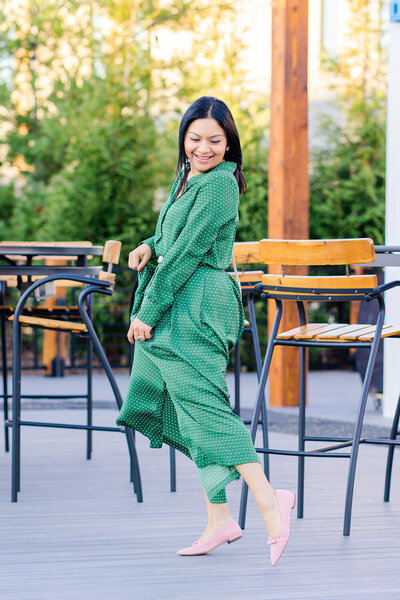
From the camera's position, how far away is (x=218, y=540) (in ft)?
8.50

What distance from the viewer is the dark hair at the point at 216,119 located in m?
2.61

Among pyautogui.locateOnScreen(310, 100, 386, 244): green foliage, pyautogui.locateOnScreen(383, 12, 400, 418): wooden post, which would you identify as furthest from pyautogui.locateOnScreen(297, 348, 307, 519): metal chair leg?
pyautogui.locateOnScreen(310, 100, 386, 244): green foliage

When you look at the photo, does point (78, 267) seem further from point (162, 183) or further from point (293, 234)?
point (162, 183)

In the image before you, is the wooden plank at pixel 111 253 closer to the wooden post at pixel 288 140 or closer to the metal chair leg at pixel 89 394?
the metal chair leg at pixel 89 394

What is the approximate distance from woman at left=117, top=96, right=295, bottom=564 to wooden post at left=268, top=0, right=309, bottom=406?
3.36 meters

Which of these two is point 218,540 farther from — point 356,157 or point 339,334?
point 356,157

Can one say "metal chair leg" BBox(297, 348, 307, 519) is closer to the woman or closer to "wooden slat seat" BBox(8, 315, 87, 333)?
the woman

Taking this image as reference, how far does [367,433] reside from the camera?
16.0 feet

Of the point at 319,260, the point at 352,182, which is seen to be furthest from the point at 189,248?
the point at 352,182

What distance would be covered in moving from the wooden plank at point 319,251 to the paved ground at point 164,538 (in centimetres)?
85

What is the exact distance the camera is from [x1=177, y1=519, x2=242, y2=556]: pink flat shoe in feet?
8.50

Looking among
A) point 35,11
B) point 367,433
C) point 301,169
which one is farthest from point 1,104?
point 367,433

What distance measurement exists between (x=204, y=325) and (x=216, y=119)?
592 mm

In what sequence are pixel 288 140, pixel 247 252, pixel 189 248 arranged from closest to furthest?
pixel 189 248 < pixel 247 252 < pixel 288 140
